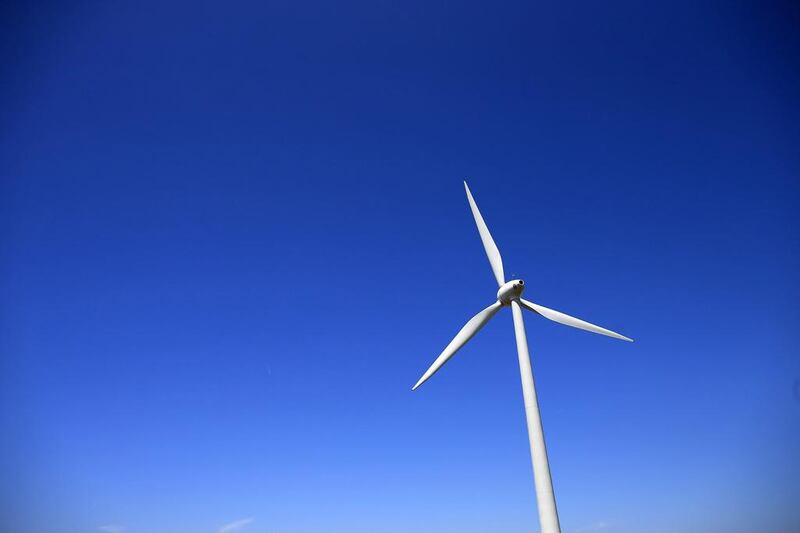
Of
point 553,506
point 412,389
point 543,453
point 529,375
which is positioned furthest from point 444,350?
point 553,506

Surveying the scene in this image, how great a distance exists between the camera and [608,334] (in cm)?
3894

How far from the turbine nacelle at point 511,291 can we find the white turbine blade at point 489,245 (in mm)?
3297

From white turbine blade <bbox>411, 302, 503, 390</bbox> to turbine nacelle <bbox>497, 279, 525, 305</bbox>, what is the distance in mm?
943

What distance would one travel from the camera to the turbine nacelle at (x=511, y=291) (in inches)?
1425

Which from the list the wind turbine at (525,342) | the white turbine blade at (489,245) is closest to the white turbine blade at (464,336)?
the wind turbine at (525,342)

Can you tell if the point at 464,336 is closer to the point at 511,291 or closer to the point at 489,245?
the point at 511,291

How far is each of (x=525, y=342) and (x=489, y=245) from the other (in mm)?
11702

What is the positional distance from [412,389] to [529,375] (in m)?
9.12

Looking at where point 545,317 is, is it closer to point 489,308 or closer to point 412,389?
point 489,308

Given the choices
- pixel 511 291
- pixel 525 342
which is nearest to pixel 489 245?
pixel 511 291

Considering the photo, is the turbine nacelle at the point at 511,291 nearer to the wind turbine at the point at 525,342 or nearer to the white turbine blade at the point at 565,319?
the wind turbine at the point at 525,342

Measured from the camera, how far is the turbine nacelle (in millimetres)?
36188

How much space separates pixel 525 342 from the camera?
34906 mm

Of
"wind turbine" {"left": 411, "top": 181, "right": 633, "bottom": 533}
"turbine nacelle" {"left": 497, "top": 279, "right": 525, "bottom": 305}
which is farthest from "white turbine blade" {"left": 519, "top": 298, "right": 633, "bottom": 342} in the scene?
"turbine nacelle" {"left": 497, "top": 279, "right": 525, "bottom": 305}
